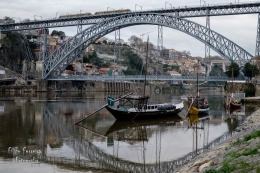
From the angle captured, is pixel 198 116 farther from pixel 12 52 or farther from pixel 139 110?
pixel 12 52

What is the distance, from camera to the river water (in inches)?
561

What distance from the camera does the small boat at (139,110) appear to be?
93.0ft

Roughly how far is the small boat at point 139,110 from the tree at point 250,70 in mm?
24409

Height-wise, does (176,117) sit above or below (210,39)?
below

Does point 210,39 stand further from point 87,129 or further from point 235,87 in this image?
point 87,129

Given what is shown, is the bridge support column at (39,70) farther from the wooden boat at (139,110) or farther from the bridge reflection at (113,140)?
the wooden boat at (139,110)

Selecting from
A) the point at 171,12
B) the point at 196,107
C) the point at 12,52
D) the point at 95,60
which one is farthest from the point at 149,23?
the point at 95,60

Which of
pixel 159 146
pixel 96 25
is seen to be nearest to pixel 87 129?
pixel 159 146

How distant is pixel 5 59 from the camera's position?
3179 inches

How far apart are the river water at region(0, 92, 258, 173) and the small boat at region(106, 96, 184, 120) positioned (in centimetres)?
79

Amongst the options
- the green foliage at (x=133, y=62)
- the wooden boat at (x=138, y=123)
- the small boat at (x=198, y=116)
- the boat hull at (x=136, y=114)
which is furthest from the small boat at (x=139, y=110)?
the green foliage at (x=133, y=62)

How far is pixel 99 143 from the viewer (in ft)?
62.0

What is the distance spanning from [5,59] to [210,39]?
151 ft

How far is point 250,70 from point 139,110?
96.9 ft
